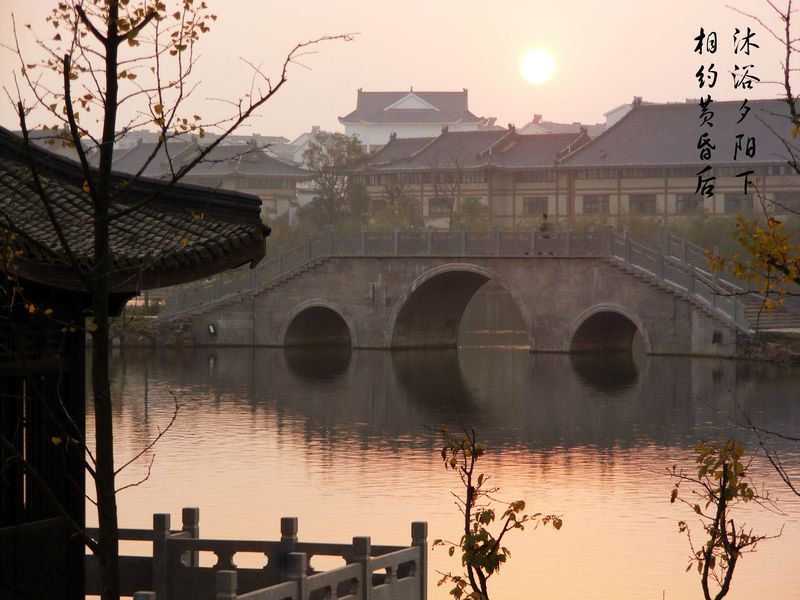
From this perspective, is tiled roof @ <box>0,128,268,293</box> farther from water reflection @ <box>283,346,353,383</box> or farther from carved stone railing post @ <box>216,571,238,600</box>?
water reflection @ <box>283,346,353,383</box>

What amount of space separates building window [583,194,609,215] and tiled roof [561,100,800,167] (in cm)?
157

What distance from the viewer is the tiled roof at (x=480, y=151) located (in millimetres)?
66625

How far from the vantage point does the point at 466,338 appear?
56.1m

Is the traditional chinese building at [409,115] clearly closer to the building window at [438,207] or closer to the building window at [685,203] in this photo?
the building window at [438,207]

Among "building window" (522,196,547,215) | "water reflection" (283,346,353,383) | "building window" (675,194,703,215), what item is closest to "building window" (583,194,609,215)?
"building window" (522,196,547,215)

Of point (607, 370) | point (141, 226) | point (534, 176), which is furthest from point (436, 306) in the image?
point (141, 226)

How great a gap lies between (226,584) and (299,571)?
2.61 feet

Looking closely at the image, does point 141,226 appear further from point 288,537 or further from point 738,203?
point 738,203

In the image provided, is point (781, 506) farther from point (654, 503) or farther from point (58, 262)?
point (58, 262)

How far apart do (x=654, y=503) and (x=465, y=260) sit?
24745 mm

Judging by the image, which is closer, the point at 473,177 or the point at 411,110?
the point at 473,177

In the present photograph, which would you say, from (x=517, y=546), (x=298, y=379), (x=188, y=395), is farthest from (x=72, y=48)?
(x=298, y=379)

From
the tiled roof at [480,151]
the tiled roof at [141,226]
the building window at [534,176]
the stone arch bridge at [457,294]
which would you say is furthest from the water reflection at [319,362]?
the tiled roof at [141,226]

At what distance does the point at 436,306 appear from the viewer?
162ft
